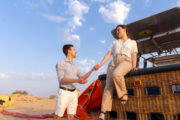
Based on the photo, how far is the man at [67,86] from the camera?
86.4 inches

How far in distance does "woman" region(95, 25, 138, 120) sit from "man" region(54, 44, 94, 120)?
353mm

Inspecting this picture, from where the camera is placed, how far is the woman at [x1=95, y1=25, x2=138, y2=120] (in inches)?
82.7

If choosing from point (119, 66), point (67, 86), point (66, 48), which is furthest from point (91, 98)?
point (119, 66)

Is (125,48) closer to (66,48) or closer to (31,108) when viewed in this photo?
(66,48)

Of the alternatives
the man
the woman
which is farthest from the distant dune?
the woman

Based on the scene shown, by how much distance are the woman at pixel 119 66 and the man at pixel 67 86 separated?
0.35m

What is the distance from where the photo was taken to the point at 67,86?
7.55 feet

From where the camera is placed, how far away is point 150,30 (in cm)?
352

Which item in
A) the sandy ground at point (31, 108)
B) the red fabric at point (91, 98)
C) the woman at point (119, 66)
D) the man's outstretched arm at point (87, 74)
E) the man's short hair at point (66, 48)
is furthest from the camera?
the sandy ground at point (31, 108)

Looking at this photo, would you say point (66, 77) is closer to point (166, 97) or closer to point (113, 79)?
point (113, 79)

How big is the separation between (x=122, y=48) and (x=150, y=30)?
59.7 inches

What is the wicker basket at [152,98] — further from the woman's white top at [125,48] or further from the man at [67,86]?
the man at [67,86]

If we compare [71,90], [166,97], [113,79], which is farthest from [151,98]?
[71,90]

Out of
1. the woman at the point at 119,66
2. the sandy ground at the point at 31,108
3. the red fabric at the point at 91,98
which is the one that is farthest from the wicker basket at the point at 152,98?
the sandy ground at the point at 31,108
